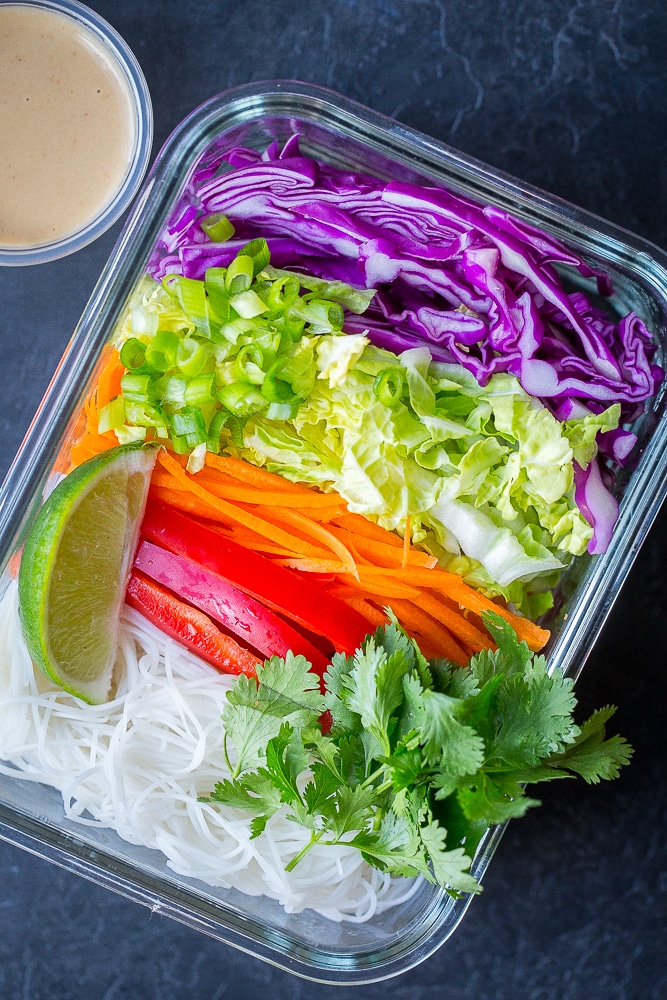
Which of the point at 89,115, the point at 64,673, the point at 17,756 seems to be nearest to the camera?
the point at 64,673

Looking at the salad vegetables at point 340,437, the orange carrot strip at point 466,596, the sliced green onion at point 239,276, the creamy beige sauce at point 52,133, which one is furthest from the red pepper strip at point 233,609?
the creamy beige sauce at point 52,133

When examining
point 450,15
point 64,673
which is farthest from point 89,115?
point 64,673

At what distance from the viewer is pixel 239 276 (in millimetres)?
1640

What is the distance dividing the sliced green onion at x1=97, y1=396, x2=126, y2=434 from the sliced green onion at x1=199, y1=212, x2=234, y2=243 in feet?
1.23

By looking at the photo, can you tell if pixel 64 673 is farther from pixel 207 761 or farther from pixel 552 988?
pixel 552 988

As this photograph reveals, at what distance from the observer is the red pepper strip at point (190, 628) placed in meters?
1.72

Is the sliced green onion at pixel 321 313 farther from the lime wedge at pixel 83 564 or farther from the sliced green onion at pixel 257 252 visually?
the lime wedge at pixel 83 564

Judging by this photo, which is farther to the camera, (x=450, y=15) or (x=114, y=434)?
(x=450, y=15)

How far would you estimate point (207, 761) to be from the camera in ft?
5.80

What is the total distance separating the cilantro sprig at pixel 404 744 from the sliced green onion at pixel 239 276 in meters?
0.70

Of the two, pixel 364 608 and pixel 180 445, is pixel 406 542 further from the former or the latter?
pixel 180 445

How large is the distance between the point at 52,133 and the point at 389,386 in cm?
97

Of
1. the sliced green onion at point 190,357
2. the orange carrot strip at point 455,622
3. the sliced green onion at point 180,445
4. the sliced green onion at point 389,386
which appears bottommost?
the orange carrot strip at point 455,622

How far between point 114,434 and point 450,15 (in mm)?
1263
